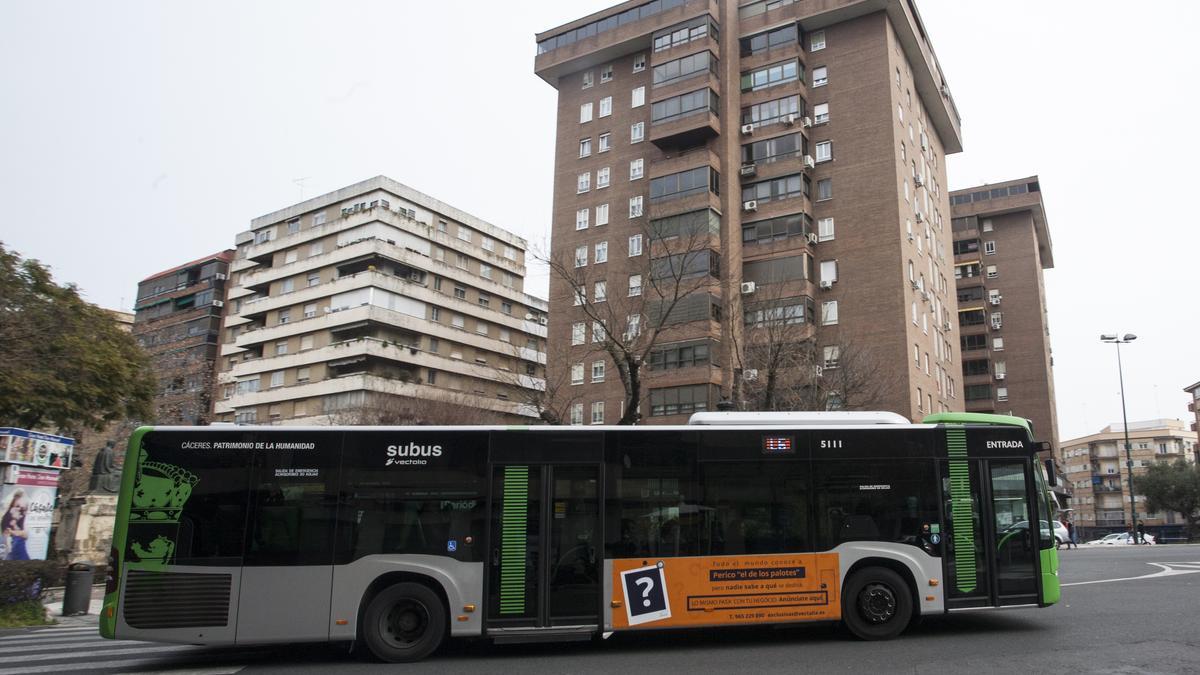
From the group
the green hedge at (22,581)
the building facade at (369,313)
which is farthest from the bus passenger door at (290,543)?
the building facade at (369,313)

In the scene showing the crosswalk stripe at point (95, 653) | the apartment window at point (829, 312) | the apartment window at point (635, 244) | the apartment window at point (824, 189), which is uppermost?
the apartment window at point (824, 189)

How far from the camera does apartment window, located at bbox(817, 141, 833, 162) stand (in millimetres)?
43500

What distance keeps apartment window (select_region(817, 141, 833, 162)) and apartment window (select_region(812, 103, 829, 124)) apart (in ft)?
4.11

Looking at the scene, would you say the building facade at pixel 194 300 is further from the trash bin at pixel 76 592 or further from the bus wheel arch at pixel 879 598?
the bus wheel arch at pixel 879 598

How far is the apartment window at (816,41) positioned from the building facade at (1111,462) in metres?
80.2

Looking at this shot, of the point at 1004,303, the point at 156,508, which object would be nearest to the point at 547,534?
the point at 156,508

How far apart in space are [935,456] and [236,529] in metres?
8.72

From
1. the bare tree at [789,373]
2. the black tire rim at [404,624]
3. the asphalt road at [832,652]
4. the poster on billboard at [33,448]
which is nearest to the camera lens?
the asphalt road at [832,652]

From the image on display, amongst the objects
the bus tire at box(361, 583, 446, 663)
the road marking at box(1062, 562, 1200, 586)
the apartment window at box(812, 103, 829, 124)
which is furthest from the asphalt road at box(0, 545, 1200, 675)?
the apartment window at box(812, 103, 829, 124)

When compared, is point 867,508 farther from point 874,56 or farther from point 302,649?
point 874,56

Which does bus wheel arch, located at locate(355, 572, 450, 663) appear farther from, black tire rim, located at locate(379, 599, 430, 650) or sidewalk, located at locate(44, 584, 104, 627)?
sidewalk, located at locate(44, 584, 104, 627)

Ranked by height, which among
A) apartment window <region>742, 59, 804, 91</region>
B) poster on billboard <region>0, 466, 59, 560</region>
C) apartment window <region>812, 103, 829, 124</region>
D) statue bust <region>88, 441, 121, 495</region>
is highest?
apartment window <region>742, 59, 804, 91</region>

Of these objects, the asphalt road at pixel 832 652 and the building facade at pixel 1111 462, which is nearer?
the asphalt road at pixel 832 652

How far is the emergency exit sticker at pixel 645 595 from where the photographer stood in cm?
984
